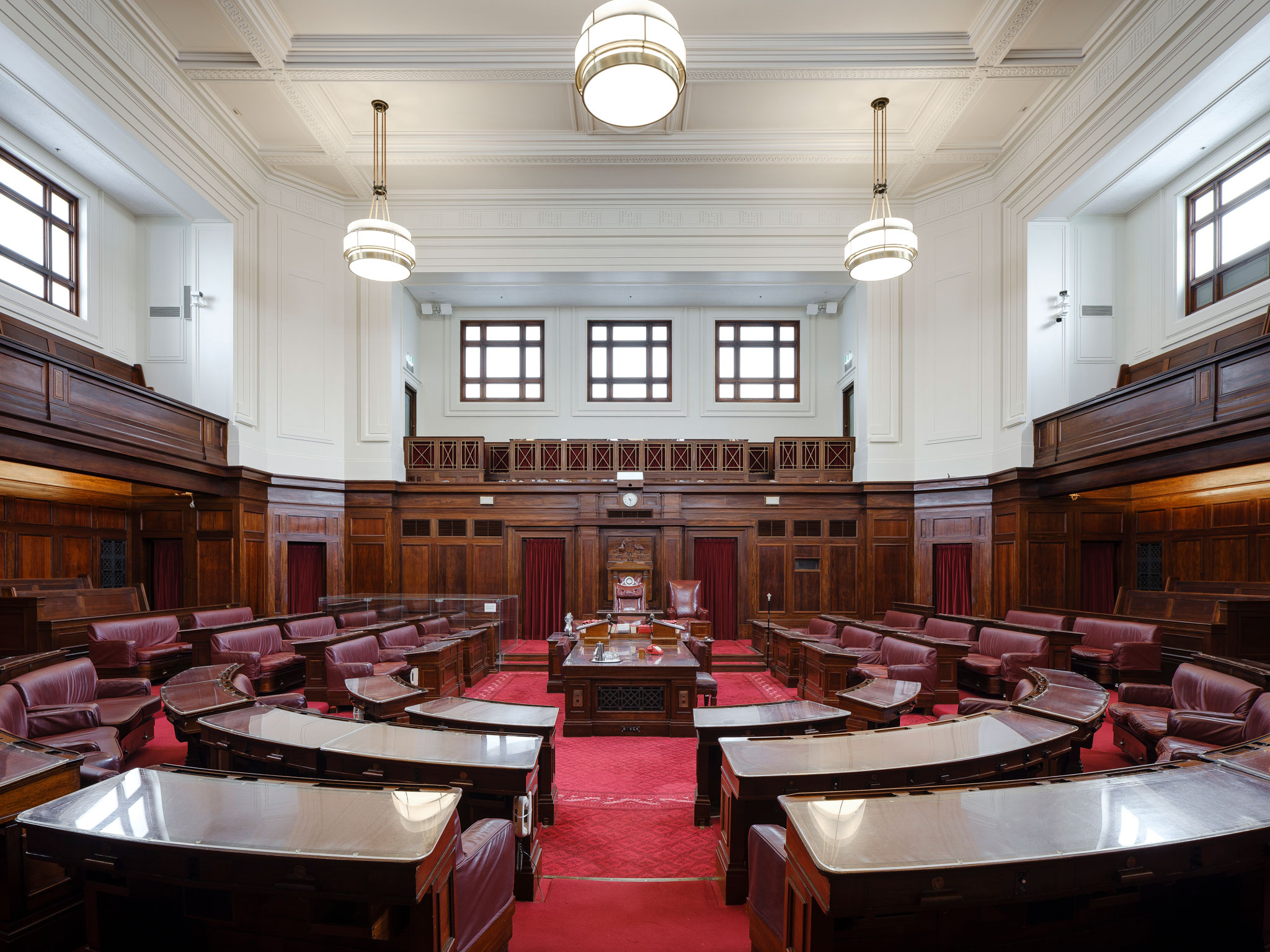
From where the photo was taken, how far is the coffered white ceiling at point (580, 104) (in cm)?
865

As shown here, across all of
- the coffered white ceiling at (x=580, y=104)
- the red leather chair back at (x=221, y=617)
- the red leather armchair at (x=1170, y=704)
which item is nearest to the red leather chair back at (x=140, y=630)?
the red leather chair back at (x=221, y=617)

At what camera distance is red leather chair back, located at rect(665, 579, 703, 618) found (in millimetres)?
11078

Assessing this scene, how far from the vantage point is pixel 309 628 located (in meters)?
9.15

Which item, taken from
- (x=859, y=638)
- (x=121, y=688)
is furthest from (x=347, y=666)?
(x=859, y=638)

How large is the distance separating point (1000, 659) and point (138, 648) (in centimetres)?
1037

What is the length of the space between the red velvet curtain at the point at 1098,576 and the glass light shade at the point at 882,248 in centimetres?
559

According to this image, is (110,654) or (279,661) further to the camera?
(279,661)

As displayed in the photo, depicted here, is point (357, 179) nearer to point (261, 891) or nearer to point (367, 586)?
point (367, 586)

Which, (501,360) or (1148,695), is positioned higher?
(501,360)

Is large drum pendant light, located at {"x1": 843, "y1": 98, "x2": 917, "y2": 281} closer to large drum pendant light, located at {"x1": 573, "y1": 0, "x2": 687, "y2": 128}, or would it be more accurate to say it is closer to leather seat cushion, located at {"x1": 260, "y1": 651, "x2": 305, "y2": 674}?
large drum pendant light, located at {"x1": 573, "y1": 0, "x2": 687, "y2": 128}

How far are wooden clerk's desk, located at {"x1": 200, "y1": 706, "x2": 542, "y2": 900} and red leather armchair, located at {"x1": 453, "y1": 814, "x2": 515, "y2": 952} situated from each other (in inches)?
9.9

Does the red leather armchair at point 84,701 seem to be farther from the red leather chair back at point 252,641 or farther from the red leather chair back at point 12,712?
the red leather chair back at point 252,641

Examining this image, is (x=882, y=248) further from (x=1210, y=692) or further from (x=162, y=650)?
(x=162, y=650)

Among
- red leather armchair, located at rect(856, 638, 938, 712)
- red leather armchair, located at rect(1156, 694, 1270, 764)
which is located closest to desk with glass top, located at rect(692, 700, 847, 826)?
red leather armchair, located at rect(1156, 694, 1270, 764)
